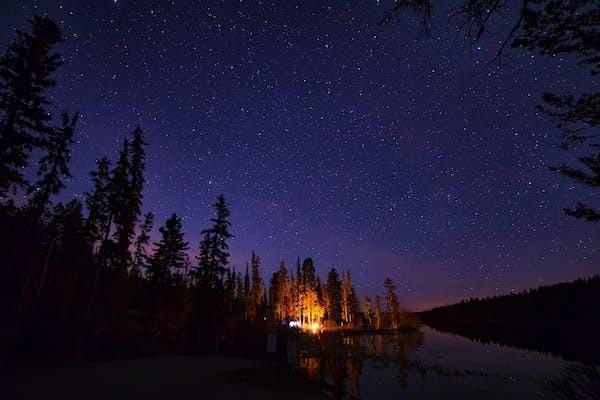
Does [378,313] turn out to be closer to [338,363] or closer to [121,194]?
[338,363]

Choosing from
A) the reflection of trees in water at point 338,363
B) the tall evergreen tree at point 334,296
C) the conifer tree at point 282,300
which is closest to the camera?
the reflection of trees in water at point 338,363

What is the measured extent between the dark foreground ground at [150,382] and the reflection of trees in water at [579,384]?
8.73 m

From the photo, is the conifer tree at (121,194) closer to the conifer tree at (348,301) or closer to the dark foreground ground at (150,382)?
the dark foreground ground at (150,382)

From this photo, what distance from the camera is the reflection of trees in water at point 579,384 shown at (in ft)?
17.4

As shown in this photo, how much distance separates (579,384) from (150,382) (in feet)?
42.4

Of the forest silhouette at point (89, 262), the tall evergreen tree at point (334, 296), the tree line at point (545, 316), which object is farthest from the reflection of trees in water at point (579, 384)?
the tall evergreen tree at point (334, 296)

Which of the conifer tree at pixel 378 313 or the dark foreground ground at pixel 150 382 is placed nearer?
the dark foreground ground at pixel 150 382

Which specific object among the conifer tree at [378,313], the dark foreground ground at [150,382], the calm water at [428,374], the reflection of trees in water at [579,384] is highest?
the conifer tree at [378,313]

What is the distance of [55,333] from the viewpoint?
19094 mm

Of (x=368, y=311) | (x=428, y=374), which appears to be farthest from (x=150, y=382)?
(x=368, y=311)

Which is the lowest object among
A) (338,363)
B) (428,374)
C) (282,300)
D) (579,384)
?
(428,374)

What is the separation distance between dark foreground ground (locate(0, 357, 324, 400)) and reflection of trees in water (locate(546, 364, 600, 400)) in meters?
8.73

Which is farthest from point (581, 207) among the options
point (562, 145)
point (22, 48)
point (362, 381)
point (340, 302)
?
point (340, 302)

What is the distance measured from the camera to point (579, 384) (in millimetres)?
5500
